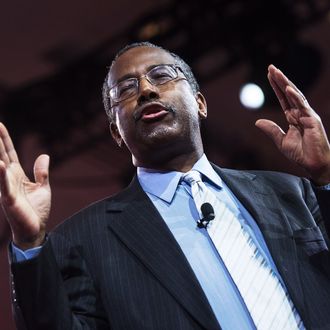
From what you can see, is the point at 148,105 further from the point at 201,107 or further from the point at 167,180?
the point at 201,107

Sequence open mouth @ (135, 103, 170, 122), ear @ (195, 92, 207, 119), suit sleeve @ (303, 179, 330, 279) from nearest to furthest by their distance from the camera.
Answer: suit sleeve @ (303, 179, 330, 279) < open mouth @ (135, 103, 170, 122) < ear @ (195, 92, 207, 119)

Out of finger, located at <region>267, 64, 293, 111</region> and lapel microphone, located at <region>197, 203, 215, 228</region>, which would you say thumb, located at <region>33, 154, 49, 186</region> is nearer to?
lapel microphone, located at <region>197, 203, 215, 228</region>

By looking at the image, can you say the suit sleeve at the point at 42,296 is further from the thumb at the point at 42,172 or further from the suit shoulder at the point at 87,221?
the suit shoulder at the point at 87,221

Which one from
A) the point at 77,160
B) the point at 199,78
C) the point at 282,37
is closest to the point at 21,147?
the point at 77,160

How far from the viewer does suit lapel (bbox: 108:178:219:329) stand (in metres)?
1.66

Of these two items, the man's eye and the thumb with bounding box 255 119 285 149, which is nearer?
the thumb with bounding box 255 119 285 149

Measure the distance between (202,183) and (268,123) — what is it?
0.27 metres

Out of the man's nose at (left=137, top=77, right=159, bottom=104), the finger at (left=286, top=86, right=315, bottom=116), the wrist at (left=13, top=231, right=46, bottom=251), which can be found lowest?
the wrist at (left=13, top=231, right=46, bottom=251)

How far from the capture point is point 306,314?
66.7 inches

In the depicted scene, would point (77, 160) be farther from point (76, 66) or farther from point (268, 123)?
point (268, 123)

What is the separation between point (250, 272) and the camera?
1760mm

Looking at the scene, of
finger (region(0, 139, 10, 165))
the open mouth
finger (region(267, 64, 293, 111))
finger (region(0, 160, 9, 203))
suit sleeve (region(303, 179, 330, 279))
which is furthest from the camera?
the open mouth

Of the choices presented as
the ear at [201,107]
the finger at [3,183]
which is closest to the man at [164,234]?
the finger at [3,183]

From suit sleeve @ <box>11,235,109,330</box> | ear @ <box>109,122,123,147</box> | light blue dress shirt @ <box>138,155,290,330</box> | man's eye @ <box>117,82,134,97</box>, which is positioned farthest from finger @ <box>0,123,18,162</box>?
ear @ <box>109,122,123,147</box>
